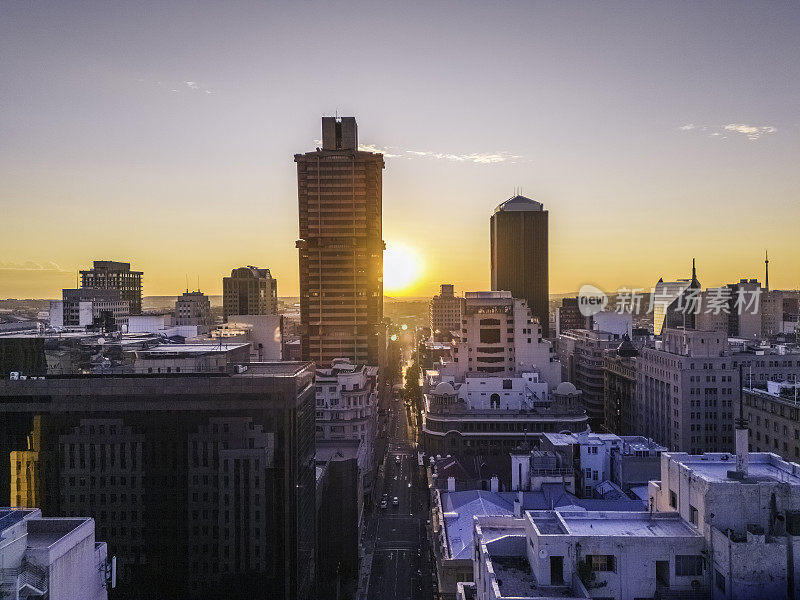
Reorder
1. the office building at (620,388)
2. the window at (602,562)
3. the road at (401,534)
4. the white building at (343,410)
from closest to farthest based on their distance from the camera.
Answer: the window at (602,562) → the road at (401,534) → the white building at (343,410) → the office building at (620,388)

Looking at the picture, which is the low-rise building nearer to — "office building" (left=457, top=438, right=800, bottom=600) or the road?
the road

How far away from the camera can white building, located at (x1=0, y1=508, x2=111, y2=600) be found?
87.5 feet

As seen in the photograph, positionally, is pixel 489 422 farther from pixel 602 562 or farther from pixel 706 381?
pixel 602 562

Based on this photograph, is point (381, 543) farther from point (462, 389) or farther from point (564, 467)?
point (462, 389)

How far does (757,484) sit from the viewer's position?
27234 millimetres

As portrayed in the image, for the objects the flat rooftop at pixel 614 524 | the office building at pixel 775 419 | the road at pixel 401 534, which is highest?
the flat rooftop at pixel 614 524

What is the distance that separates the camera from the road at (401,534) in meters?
67.8

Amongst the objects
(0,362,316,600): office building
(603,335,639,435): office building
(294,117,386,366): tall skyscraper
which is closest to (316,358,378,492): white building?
(0,362,316,600): office building

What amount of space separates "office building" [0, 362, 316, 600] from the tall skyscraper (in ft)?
315

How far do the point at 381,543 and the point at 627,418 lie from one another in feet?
202

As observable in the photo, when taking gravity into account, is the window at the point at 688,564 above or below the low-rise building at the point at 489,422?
above

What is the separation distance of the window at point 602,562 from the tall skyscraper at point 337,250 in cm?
12204

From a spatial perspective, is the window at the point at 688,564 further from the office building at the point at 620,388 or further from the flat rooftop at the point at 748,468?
the office building at the point at 620,388

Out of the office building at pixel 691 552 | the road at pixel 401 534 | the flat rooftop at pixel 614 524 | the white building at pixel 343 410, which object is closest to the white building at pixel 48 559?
the office building at pixel 691 552
